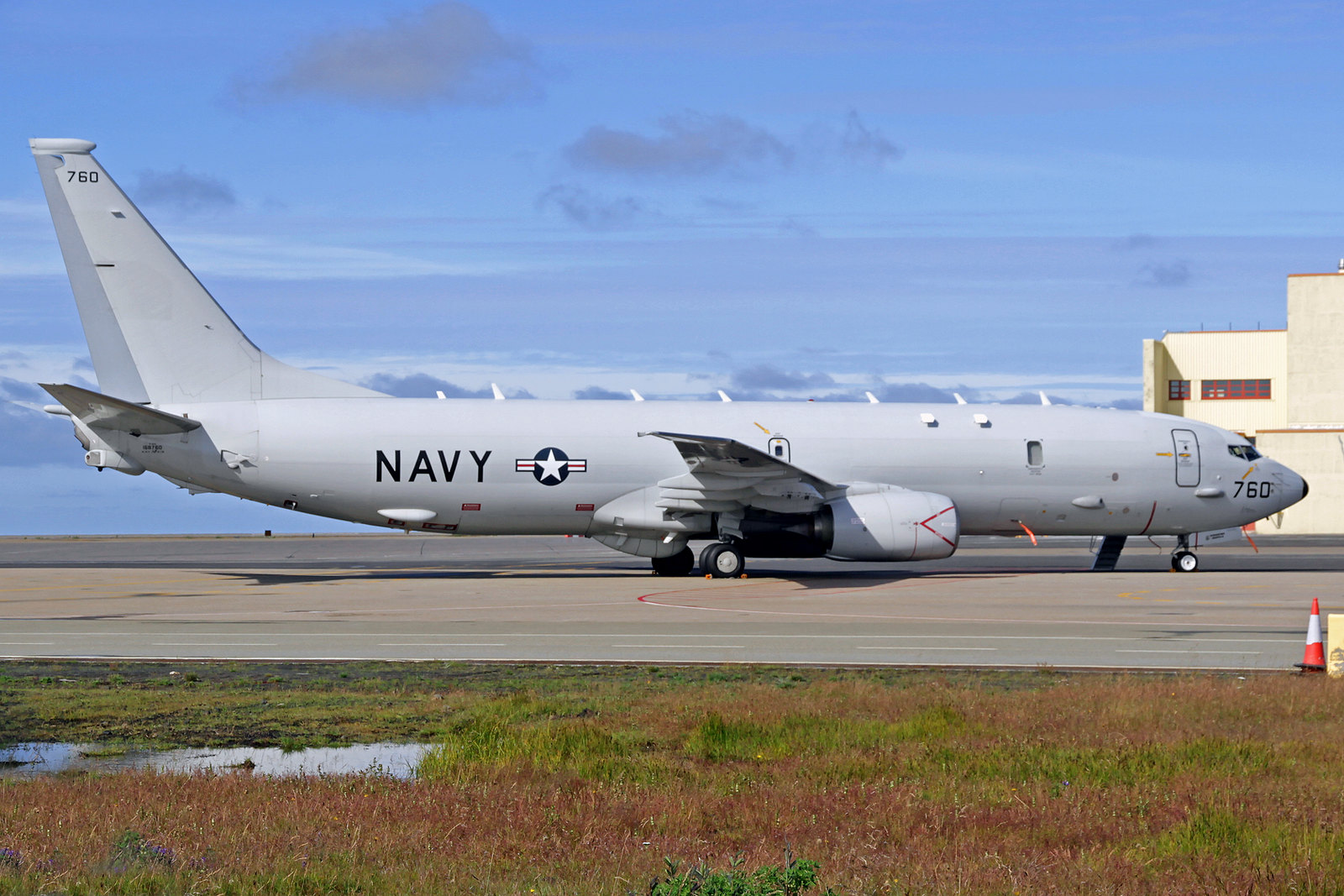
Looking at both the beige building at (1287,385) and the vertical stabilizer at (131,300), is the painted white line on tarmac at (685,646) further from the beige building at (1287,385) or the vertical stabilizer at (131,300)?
the beige building at (1287,385)

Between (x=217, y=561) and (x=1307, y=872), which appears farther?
(x=217, y=561)

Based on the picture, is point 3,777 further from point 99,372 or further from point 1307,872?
point 99,372

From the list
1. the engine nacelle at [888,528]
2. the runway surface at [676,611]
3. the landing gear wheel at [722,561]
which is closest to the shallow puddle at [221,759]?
the runway surface at [676,611]

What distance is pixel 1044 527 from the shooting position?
33.7m

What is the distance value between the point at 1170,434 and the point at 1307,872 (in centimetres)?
2981

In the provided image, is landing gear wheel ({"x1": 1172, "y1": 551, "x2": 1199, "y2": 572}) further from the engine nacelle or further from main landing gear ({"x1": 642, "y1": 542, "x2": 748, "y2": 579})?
main landing gear ({"x1": 642, "y1": 542, "x2": 748, "y2": 579})

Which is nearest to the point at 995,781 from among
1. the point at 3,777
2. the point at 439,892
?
the point at 439,892

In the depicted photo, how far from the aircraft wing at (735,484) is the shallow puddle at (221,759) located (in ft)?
62.2

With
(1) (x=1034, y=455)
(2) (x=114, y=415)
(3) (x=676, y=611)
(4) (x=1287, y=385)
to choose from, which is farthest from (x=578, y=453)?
(4) (x=1287, y=385)

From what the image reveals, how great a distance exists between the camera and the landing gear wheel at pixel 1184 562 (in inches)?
1326

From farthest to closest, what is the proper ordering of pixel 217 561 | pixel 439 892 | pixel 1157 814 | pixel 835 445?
1. pixel 217 561
2. pixel 835 445
3. pixel 1157 814
4. pixel 439 892

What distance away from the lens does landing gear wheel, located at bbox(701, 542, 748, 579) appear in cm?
3123

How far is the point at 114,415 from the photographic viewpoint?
28641mm

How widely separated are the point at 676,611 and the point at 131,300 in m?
16.3
